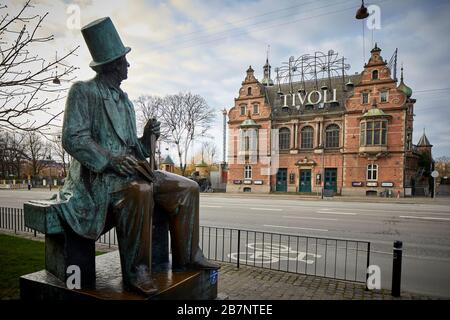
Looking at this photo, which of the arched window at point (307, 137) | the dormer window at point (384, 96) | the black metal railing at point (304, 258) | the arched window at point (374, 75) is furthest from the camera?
the arched window at point (307, 137)

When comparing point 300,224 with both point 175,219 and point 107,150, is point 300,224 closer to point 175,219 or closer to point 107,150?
point 175,219

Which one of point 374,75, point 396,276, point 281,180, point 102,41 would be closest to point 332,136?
point 374,75

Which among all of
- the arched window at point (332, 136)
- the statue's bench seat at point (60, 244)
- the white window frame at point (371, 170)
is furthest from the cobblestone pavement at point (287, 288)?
the arched window at point (332, 136)

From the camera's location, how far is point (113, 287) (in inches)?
111

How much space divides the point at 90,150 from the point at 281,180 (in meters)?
35.0

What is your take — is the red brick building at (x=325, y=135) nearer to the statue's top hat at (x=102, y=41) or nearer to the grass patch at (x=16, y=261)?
the grass patch at (x=16, y=261)

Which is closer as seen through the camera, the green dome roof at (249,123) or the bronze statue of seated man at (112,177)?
the bronze statue of seated man at (112,177)

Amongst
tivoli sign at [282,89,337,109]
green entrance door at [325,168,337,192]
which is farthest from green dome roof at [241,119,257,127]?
green entrance door at [325,168,337,192]

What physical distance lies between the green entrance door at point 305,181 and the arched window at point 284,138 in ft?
13.1

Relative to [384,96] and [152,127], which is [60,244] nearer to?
[152,127]

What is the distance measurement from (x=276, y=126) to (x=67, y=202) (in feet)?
118

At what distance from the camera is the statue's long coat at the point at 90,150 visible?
2699 millimetres

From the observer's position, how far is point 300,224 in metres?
11.8

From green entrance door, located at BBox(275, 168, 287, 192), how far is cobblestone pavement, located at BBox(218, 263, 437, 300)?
31031 mm
